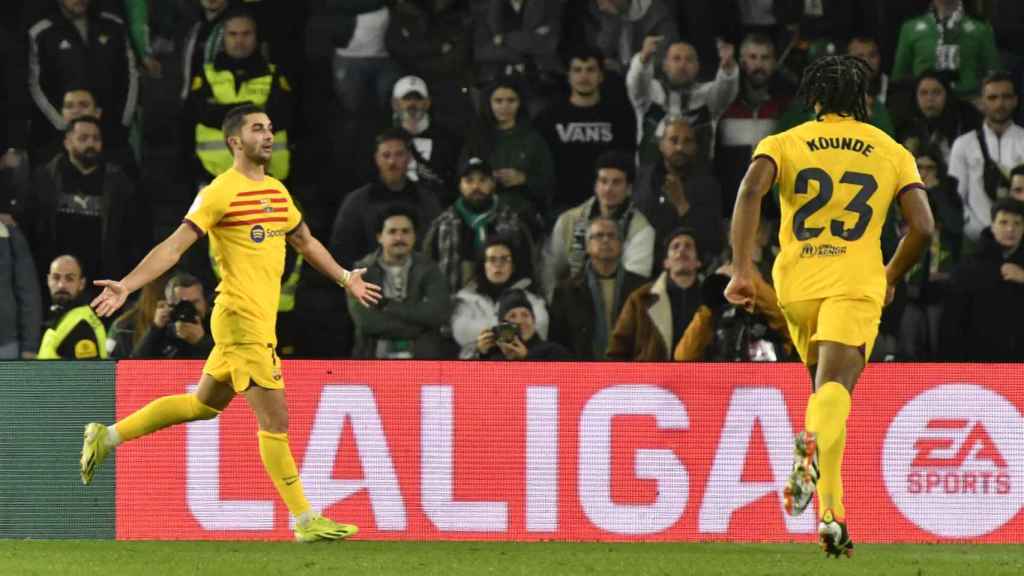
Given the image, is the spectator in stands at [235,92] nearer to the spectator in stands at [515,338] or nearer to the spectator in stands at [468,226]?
the spectator in stands at [468,226]

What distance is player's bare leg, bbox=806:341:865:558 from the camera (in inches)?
256

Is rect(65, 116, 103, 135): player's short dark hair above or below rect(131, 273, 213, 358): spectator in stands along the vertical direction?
above

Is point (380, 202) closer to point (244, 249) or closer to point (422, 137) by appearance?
point (422, 137)

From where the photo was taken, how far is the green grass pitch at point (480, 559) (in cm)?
725

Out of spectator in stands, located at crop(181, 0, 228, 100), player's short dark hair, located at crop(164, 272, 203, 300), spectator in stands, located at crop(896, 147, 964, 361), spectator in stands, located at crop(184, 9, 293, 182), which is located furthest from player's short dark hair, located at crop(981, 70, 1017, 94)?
player's short dark hair, located at crop(164, 272, 203, 300)

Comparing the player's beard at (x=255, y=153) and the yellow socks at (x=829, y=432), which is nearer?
the yellow socks at (x=829, y=432)

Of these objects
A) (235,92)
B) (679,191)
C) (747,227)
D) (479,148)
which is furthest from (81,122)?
(747,227)

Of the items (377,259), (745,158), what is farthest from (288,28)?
(745,158)

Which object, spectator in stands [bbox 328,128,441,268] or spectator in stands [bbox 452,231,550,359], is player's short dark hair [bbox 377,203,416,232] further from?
spectator in stands [bbox 452,231,550,359]

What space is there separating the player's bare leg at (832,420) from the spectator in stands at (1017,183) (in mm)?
5582

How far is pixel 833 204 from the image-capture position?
670 cm

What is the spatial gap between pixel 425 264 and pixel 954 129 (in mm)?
3742

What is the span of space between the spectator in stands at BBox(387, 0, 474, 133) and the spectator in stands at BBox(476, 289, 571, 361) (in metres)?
1.82

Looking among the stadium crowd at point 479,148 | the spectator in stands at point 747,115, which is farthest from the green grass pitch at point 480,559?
the spectator in stands at point 747,115
